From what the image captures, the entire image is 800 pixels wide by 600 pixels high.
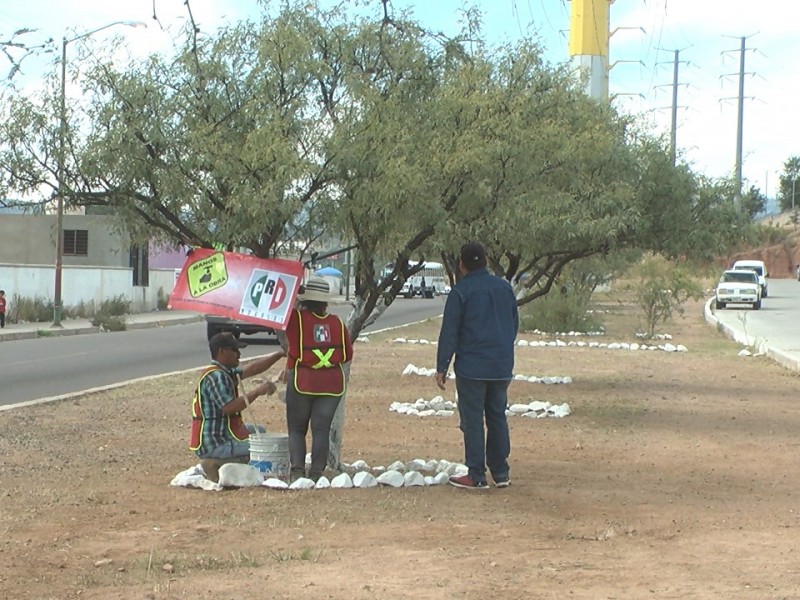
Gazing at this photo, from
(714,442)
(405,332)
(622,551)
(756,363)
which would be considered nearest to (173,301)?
(622,551)

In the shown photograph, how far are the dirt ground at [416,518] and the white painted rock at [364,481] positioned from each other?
13cm

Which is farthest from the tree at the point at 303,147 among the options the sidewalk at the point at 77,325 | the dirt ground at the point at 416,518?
the sidewalk at the point at 77,325

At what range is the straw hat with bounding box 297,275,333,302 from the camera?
28.8 ft

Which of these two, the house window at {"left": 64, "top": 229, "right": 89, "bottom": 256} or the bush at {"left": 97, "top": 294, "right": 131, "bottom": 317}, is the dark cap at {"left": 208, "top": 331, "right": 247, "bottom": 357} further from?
the house window at {"left": 64, "top": 229, "right": 89, "bottom": 256}

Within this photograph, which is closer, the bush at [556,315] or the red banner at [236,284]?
the red banner at [236,284]

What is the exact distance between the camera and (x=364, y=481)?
911 centimetres

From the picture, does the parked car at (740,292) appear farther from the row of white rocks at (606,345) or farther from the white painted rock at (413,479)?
the white painted rock at (413,479)

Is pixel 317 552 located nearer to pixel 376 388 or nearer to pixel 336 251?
pixel 336 251

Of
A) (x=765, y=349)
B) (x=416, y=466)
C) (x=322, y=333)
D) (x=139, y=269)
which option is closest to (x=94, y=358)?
(x=765, y=349)

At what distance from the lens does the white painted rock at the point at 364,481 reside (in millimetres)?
9094

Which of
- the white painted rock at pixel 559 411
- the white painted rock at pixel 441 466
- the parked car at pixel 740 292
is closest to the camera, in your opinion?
the white painted rock at pixel 441 466

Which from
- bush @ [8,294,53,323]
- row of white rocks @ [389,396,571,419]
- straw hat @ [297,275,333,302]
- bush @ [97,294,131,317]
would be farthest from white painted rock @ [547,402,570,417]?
bush @ [97,294,131,317]

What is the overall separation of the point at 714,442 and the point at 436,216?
16.8ft

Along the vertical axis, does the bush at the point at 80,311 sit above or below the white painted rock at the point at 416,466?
below
